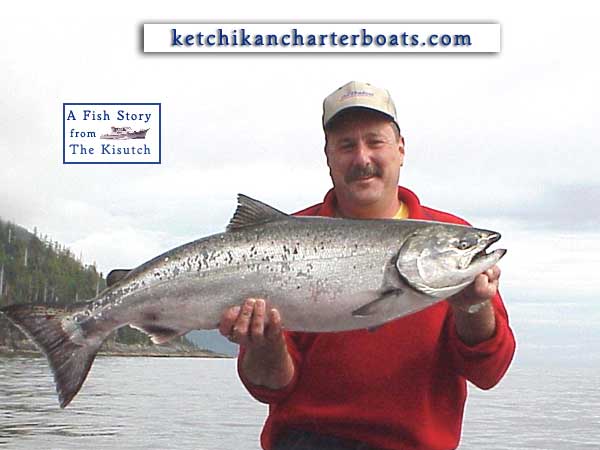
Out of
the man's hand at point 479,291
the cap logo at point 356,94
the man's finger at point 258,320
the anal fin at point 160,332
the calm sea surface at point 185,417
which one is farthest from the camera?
the calm sea surface at point 185,417

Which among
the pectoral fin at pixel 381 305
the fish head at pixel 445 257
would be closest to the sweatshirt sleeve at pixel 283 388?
the pectoral fin at pixel 381 305

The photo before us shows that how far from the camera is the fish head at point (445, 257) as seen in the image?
3.53m

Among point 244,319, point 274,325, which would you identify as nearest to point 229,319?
point 244,319

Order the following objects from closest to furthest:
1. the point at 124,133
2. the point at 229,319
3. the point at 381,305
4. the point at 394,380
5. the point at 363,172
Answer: the point at 381,305
the point at 229,319
the point at 394,380
the point at 363,172
the point at 124,133

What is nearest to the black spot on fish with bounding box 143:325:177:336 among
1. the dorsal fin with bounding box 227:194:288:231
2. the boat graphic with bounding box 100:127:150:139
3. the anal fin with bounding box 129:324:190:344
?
the anal fin with bounding box 129:324:190:344

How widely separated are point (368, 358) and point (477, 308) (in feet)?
1.89

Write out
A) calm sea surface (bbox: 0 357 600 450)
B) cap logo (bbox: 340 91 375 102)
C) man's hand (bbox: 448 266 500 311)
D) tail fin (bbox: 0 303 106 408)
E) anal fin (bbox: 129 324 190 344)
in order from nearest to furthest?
man's hand (bbox: 448 266 500 311) < anal fin (bbox: 129 324 190 344) < tail fin (bbox: 0 303 106 408) < cap logo (bbox: 340 91 375 102) < calm sea surface (bbox: 0 357 600 450)

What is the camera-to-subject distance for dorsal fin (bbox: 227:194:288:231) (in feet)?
12.5

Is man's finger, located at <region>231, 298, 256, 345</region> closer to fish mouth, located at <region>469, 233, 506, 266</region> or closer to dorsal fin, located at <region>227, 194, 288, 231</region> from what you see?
dorsal fin, located at <region>227, 194, 288, 231</region>

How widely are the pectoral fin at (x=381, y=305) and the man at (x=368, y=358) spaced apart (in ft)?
0.76

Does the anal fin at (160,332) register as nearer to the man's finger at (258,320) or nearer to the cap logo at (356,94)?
the man's finger at (258,320)

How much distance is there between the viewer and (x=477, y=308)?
353 cm

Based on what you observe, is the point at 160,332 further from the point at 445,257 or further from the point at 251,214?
the point at 445,257

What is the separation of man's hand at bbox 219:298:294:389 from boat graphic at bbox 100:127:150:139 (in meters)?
8.60
